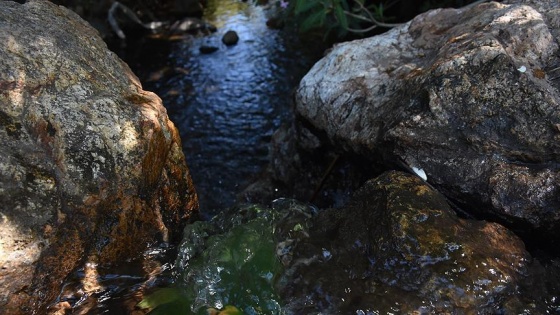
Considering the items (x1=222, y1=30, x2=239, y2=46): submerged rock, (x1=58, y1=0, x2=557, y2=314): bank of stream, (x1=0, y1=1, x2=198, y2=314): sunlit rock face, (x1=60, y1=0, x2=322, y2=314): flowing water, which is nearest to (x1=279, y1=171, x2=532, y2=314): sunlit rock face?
(x1=58, y1=0, x2=557, y2=314): bank of stream

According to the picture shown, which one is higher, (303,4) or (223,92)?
(303,4)

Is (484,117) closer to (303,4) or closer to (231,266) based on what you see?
(231,266)

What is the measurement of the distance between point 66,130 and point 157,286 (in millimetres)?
841

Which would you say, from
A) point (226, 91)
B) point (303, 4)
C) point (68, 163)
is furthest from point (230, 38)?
point (68, 163)

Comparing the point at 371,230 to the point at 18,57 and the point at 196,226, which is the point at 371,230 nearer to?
the point at 196,226

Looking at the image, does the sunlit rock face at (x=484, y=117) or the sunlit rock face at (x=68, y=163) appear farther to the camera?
the sunlit rock face at (x=484, y=117)

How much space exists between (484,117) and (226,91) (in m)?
4.84

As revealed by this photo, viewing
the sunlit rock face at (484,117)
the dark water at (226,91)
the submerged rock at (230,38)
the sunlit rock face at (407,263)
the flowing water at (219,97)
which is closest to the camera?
the sunlit rock face at (407,263)

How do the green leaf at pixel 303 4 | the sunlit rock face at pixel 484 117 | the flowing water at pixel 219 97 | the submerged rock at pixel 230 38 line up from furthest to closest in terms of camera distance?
the submerged rock at pixel 230 38
the green leaf at pixel 303 4
the flowing water at pixel 219 97
the sunlit rock face at pixel 484 117

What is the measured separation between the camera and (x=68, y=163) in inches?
78.7

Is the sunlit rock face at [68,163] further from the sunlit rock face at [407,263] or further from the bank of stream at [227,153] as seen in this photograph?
the sunlit rock face at [407,263]

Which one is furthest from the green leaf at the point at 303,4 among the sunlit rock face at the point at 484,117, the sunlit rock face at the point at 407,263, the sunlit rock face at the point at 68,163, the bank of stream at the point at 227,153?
the sunlit rock face at the point at 407,263

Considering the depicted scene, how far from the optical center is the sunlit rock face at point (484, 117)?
2.04 metres

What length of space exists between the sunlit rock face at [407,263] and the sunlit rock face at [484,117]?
0.18 metres
